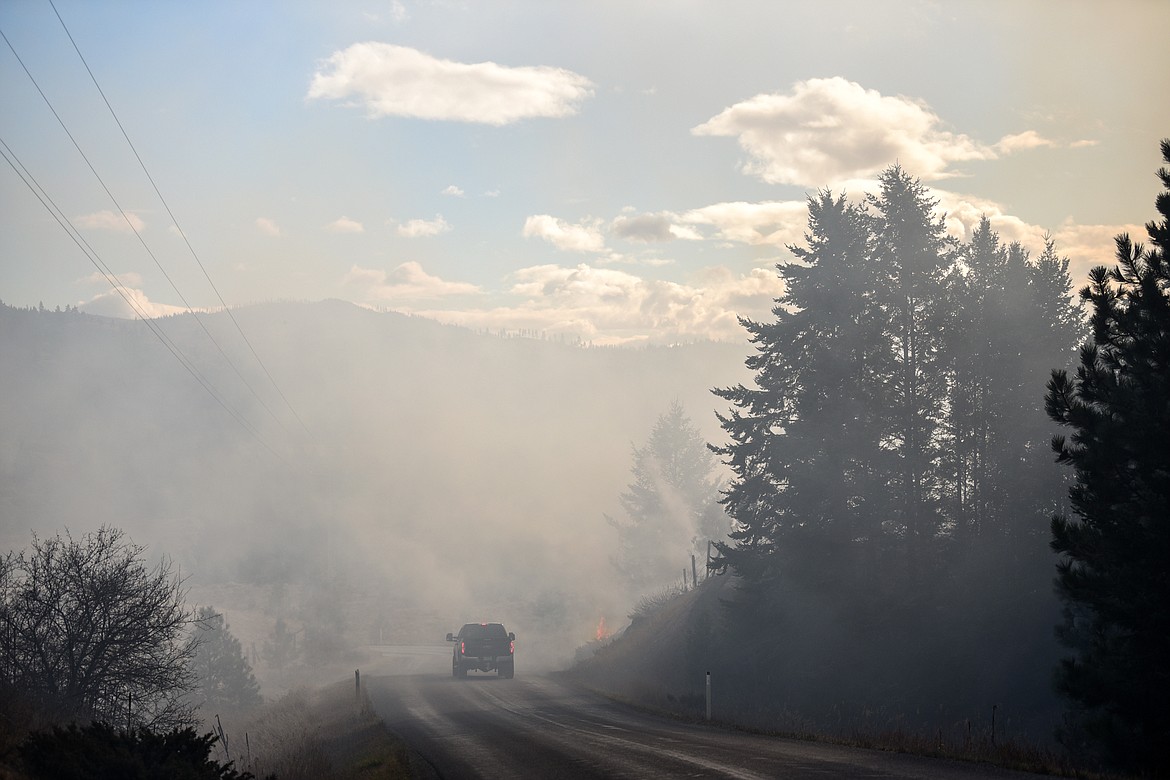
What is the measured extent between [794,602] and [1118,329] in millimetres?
20218

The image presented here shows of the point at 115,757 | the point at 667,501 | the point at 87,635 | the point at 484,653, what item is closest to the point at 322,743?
the point at 87,635

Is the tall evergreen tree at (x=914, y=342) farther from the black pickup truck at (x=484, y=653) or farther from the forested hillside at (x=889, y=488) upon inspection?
the black pickup truck at (x=484, y=653)

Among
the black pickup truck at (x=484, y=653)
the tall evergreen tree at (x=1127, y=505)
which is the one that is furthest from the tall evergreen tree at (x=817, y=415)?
the tall evergreen tree at (x=1127, y=505)

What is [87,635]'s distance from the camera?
2125 cm

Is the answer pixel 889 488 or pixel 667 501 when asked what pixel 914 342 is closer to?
pixel 889 488

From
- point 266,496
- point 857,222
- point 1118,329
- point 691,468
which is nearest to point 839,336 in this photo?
point 857,222

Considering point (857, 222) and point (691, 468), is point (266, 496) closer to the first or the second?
point (691, 468)

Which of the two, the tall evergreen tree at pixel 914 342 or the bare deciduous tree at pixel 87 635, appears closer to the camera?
the bare deciduous tree at pixel 87 635

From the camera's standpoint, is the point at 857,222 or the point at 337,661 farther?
the point at 337,661

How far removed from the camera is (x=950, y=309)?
36.9m

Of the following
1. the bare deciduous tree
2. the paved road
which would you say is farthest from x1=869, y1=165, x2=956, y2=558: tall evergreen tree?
the bare deciduous tree

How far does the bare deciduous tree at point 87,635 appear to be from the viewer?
20031 mm

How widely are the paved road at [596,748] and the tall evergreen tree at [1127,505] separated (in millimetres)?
5011

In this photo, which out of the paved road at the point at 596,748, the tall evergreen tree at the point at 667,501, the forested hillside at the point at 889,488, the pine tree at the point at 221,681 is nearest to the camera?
the paved road at the point at 596,748
